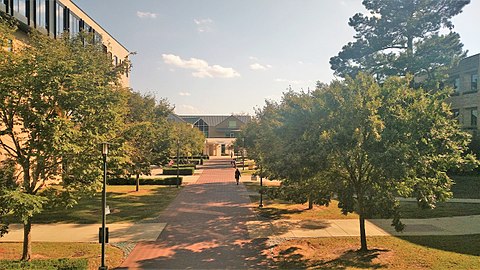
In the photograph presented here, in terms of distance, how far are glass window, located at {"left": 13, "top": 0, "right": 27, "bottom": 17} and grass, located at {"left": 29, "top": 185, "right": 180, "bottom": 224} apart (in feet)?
47.5

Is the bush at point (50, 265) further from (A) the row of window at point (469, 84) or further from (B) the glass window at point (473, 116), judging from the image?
(A) the row of window at point (469, 84)

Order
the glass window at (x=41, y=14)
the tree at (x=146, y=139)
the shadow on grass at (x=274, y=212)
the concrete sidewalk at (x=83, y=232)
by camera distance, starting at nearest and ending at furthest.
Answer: the concrete sidewalk at (x=83, y=232), the shadow on grass at (x=274, y=212), the tree at (x=146, y=139), the glass window at (x=41, y=14)

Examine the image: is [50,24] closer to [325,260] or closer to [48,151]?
[48,151]

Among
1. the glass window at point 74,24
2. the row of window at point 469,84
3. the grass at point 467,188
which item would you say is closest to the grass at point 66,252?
the grass at point 467,188

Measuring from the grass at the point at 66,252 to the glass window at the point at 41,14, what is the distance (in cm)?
2152

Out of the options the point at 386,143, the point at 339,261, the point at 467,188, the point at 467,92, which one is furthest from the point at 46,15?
the point at 467,92

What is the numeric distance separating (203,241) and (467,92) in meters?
30.2

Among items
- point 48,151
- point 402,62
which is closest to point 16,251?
point 48,151

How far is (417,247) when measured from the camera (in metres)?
13.5

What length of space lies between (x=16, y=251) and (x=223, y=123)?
293ft

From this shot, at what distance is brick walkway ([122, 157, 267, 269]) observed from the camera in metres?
12.2

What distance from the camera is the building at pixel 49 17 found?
26.2m

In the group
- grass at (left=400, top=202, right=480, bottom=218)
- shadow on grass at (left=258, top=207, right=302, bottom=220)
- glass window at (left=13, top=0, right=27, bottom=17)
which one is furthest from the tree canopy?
glass window at (left=13, top=0, right=27, bottom=17)

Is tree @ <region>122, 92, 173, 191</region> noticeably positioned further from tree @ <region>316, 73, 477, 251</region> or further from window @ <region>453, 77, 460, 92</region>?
window @ <region>453, 77, 460, 92</region>
